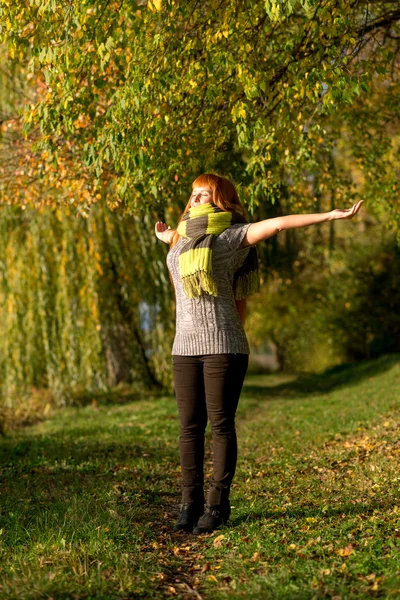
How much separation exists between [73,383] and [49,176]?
4948 millimetres

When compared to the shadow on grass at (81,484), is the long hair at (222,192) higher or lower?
higher

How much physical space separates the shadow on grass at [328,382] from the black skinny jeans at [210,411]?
976 cm

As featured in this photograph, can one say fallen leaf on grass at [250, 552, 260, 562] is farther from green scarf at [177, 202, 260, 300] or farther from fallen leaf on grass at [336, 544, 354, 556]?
green scarf at [177, 202, 260, 300]

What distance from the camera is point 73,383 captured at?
42.1ft

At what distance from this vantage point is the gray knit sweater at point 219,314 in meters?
4.40

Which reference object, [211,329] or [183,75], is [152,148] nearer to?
[183,75]

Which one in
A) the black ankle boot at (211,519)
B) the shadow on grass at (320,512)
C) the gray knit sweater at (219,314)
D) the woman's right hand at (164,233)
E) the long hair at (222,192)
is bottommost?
the shadow on grass at (320,512)

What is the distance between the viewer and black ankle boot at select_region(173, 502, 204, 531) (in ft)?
15.0

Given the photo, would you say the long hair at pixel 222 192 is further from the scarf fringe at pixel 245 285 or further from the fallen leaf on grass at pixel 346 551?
the fallen leaf on grass at pixel 346 551

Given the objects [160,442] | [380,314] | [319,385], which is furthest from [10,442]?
[380,314]

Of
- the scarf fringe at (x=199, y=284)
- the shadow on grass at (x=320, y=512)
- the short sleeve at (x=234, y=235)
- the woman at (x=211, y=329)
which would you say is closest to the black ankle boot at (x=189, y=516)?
the woman at (x=211, y=329)

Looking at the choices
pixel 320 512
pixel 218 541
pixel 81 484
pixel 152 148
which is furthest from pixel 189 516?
pixel 152 148

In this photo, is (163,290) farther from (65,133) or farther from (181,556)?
(181,556)

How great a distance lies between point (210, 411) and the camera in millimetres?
4445
